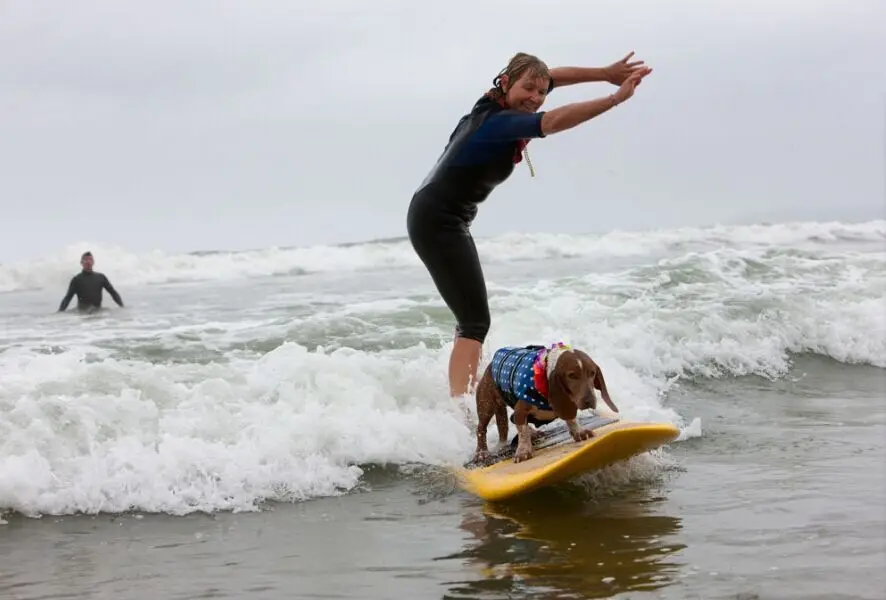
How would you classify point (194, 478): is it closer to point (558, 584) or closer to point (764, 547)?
point (558, 584)

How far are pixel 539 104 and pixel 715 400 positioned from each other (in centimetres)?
317

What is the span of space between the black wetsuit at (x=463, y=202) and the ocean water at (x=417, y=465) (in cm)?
78

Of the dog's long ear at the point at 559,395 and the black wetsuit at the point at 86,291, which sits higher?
the black wetsuit at the point at 86,291

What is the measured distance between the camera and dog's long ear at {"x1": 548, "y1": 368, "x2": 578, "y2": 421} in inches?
169

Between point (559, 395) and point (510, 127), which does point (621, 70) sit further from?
point (559, 395)

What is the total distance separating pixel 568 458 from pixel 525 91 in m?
1.80

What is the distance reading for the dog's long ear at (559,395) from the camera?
4.29m

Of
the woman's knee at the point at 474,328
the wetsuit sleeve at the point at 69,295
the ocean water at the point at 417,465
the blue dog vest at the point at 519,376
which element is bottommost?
the ocean water at the point at 417,465

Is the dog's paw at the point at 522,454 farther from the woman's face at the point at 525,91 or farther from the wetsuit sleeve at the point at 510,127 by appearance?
the woman's face at the point at 525,91

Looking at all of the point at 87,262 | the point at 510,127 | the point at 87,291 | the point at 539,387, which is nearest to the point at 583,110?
the point at 510,127

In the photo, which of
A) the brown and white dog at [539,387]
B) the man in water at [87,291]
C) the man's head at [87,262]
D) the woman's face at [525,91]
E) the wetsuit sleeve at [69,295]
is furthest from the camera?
the man's head at [87,262]

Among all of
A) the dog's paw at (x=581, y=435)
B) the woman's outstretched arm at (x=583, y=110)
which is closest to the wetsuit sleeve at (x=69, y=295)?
the dog's paw at (x=581, y=435)

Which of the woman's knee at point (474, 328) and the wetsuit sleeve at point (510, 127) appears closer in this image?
the wetsuit sleeve at point (510, 127)

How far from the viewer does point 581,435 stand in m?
4.49
